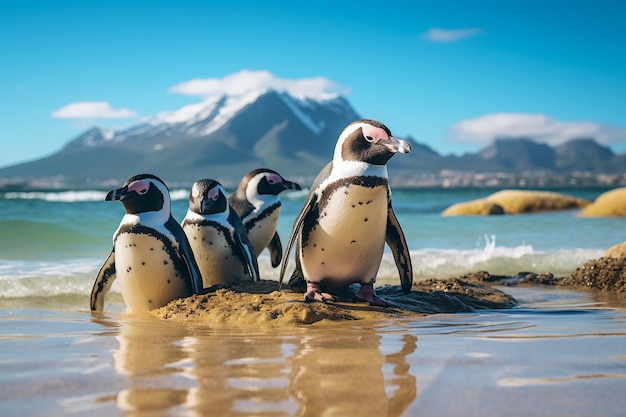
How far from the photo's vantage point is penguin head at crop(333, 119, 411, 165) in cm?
425

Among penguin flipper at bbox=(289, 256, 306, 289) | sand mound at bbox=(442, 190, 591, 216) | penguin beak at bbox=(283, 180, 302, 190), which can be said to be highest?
sand mound at bbox=(442, 190, 591, 216)

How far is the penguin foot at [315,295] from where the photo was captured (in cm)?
443

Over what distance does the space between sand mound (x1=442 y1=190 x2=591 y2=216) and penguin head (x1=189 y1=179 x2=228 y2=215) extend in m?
18.6

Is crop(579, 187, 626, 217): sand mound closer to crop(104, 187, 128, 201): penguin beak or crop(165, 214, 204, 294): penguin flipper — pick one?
crop(165, 214, 204, 294): penguin flipper

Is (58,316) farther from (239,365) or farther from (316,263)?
(239,365)

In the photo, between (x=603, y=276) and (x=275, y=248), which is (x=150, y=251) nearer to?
(x=275, y=248)

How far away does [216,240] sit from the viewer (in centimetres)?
547

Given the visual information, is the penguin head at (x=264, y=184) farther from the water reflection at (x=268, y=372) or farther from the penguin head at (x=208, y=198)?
the water reflection at (x=268, y=372)

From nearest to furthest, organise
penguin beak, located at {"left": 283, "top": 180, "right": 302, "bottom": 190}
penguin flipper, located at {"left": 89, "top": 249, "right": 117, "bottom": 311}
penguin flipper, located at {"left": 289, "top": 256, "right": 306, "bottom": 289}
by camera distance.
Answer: penguin flipper, located at {"left": 289, "top": 256, "right": 306, "bottom": 289}, penguin flipper, located at {"left": 89, "top": 249, "right": 117, "bottom": 311}, penguin beak, located at {"left": 283, "top": 180, "right": 302, "bottom": 190}

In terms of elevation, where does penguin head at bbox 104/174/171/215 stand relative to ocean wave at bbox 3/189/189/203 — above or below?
below

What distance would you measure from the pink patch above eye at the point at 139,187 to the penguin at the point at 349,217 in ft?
3.40

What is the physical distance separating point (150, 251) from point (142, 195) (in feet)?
1.22

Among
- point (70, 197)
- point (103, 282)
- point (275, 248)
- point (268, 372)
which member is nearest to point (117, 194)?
point (103, 282)

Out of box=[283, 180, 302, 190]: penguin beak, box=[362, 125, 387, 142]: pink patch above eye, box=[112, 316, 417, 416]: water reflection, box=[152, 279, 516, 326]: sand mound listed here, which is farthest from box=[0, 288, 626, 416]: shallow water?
box=[283, 180, 302, 190]: penguin beak
